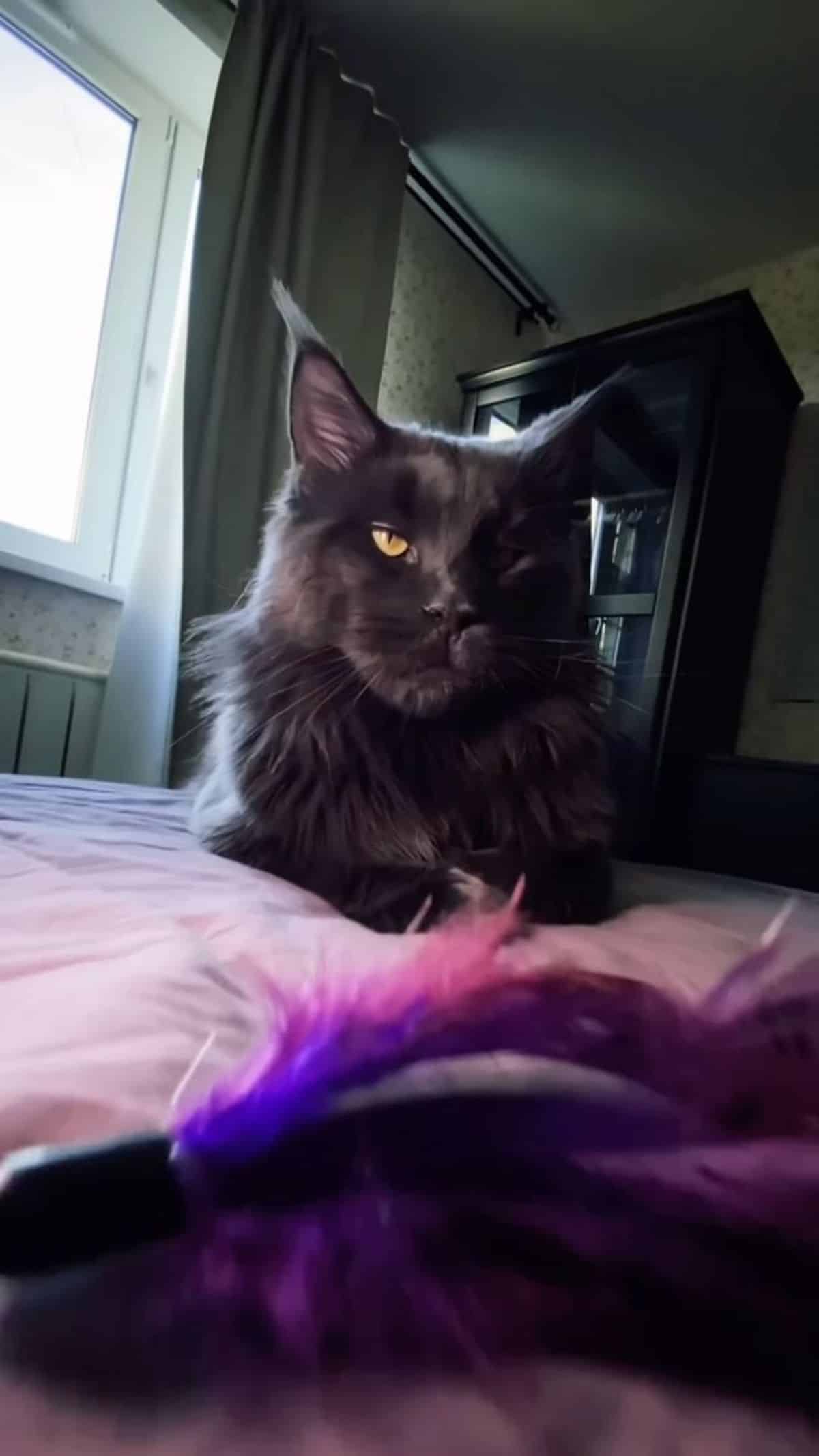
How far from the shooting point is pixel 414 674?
2.90 feet

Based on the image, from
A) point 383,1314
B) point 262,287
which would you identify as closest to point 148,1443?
point 383,1314

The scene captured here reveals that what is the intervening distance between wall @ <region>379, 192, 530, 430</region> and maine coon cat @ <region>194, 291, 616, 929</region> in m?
1.87

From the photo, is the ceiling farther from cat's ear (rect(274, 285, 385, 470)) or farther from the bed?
the bed

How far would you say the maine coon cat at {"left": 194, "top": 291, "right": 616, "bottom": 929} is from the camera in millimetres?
874

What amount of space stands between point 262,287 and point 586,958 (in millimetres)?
2099

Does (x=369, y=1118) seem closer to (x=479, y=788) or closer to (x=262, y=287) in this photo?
(x=479, y=788)

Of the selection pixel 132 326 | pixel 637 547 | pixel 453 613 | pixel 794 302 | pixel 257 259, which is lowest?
pixel 453 613

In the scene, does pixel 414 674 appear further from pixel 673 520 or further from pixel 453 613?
pixel 673 520

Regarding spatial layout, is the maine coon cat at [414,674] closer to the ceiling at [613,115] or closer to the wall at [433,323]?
the ceiling at [613,115]

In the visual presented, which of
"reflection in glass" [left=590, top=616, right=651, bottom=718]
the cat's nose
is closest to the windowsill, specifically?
"reflection in glass" [left=590, top=616, right=651, bottom=718]

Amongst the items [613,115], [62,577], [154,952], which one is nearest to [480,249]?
[613,115]

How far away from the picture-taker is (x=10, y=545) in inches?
83.9

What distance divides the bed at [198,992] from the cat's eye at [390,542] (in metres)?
0.36

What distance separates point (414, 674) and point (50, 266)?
1.98 m
